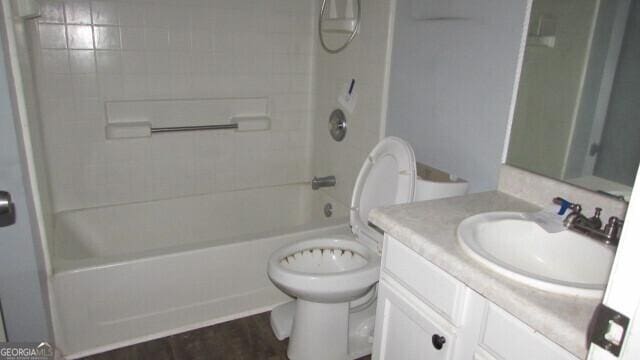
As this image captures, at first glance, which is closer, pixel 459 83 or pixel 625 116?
pixel 625 116

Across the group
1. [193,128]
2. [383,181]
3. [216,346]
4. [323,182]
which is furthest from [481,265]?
[193,128]

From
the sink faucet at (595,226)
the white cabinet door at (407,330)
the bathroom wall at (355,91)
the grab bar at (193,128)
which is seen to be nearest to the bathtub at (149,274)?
the bathroom wall at (355,91)

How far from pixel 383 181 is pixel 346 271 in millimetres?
397

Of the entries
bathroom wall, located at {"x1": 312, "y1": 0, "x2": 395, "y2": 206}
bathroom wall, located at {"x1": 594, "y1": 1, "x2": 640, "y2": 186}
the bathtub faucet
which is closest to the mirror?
bathroom wall, located at {"x1": 594, "y1": 1, "x2": 640, "y2": 186}

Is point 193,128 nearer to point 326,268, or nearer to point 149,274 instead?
point 149,274

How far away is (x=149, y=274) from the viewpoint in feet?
6.08

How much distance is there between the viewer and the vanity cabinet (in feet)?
2.86

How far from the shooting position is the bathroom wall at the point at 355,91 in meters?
2.09

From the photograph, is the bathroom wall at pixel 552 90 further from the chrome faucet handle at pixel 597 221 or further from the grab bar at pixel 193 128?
the grab bar at pixel 193 128

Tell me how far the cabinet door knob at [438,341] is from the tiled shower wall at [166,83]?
1944 millimetres

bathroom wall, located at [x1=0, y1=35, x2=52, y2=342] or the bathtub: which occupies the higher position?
bathroom wall, located at [x1=0, y1=35, x2=52, y2=342]

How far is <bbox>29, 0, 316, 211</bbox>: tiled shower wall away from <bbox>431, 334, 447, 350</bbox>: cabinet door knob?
1.94m

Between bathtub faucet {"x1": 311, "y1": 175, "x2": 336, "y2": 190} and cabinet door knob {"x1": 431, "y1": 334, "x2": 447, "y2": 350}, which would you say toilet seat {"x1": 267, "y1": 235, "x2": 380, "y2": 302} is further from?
bathtub faucet {"x1": 311, "y1": 175, "x2": 336, "y2": 190}

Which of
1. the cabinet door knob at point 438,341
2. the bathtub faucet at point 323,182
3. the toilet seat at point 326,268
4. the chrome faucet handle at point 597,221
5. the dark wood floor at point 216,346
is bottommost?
the dark wood floor at point 216,346
